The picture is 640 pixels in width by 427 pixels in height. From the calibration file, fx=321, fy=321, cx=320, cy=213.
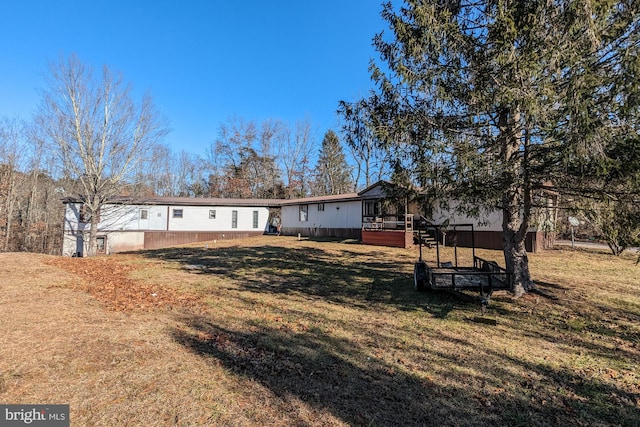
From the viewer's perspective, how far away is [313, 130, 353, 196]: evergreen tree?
135 ft

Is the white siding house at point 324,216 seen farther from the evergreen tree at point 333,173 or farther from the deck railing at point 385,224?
the evergreen tree at point 333,173

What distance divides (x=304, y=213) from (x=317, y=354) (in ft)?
76.4

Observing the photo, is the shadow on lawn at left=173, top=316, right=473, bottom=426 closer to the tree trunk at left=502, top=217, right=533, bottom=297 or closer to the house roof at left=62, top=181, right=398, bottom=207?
the tree trunk at left=502, top=217, right=533, bottom=297

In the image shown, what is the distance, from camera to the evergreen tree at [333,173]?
41.1m

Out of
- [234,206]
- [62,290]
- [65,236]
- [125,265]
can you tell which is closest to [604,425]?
[62,290]

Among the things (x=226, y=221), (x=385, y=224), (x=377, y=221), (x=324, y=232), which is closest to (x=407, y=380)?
(x=385, y=224)

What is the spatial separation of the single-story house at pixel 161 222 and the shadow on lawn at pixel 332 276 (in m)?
13.3

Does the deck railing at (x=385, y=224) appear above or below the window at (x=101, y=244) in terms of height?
above

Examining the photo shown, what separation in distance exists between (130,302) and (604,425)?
24.9 ft

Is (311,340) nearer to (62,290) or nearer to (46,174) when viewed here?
(62,290)

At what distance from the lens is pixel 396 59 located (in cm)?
757

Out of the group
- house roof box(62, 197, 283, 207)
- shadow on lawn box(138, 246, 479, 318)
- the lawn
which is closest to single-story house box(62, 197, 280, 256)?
house roof box(62, 197, 283, 207)

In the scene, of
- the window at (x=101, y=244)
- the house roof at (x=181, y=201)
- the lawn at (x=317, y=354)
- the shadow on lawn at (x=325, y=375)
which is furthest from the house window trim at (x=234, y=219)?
the shadow on lawn at (x=325, y=375)

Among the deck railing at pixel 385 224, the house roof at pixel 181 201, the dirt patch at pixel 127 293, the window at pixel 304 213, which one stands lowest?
the dirt patch at pixel 127 293
